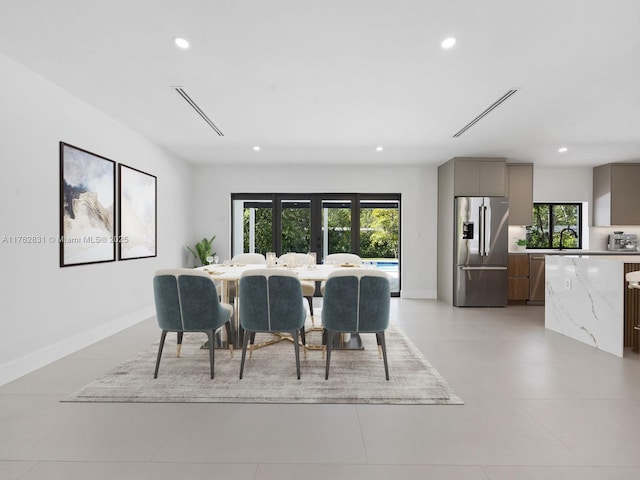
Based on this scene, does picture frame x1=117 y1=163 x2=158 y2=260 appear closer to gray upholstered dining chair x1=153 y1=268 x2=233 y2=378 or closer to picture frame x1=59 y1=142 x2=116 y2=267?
picture frame x1=59 y1=142 x2=116 y2=267

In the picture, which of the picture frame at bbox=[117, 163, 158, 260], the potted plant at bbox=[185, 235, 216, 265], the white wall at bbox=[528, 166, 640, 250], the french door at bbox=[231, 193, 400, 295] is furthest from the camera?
the french door at bbox=[231, 193, 400, 295]

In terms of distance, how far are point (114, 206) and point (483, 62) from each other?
4.16 metres

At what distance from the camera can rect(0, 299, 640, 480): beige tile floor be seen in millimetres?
1717

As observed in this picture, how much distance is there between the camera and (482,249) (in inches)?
227

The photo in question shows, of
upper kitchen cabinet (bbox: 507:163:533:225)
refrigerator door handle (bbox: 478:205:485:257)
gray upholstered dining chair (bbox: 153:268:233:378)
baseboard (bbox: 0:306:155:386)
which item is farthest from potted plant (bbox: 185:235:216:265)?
upper kitchen cabinet (bbox: 507:163:533:225)

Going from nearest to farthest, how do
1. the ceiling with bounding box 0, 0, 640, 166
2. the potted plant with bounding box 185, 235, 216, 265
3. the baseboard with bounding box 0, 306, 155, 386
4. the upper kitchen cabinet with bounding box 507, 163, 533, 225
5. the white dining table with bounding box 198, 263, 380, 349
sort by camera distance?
1. the ceiling with bounding box 0, 0, 640, 166
2. the baseboard with bounding box 0, 306, 155, 386
3. the white dining table with bounding box 198, 263, 380, 349
4. the upper kitchen cabinet with bounding box 507, 163, 533, 225
5. the potted plant with bounding box 185, 235, 216, 265

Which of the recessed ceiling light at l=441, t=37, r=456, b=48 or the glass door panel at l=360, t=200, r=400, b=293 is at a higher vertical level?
the recessed ceiling light at l=441, t=37, r=456, b=48

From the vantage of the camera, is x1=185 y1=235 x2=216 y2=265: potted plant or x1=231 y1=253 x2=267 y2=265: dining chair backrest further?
x1=185 y1=235 x2=216 y2=265: potted plant

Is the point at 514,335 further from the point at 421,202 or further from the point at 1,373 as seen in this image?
the point at 1,373

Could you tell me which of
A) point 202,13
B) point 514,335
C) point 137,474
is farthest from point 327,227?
point 137,474

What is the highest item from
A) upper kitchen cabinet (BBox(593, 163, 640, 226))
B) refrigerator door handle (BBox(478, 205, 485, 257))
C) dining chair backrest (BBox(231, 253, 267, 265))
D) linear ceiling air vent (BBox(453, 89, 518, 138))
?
linear ceiling air vent (BBox(453, 89, 518, 138))

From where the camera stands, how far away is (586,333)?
12.5ft

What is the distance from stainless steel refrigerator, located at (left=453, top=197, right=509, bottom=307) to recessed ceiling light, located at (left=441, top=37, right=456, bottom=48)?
3.66m

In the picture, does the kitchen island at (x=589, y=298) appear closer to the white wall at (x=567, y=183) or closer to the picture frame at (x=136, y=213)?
the white wall at (x=567, y=183)
